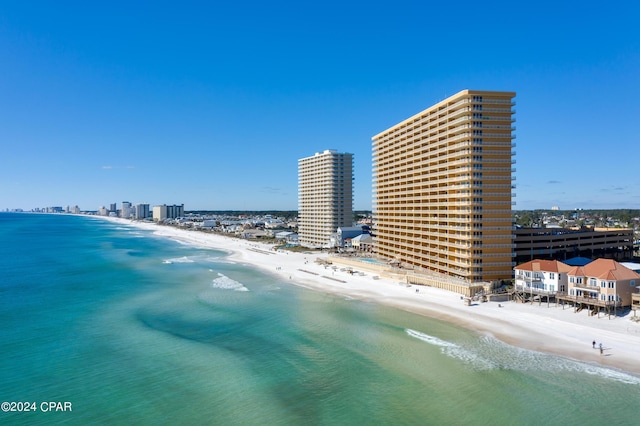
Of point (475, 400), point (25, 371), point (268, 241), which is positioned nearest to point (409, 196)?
point (475, 400)

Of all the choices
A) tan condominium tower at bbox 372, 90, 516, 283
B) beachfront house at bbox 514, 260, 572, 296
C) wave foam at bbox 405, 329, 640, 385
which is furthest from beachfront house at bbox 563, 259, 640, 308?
wave foam at bbox 405, 329, 640, 385

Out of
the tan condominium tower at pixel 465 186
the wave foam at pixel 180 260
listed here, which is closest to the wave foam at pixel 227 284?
the wave foam at pixel 180 260

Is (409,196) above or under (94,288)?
above

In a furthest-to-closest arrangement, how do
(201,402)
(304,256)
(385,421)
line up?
(304,256)
(201,402)
(385,421)

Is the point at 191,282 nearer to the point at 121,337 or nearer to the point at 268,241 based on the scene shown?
Result: the point at 121,337

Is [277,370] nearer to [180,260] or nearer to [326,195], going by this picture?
[180,260]

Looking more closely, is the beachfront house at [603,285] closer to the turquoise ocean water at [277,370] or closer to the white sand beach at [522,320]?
the white sand beach at [522,320]

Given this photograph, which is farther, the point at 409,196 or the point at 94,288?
the point at 409,196

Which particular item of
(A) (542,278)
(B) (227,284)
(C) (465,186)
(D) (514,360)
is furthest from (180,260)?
(D) (514,360)

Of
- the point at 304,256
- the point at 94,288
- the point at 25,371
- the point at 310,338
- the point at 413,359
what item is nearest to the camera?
the point at 25,371
